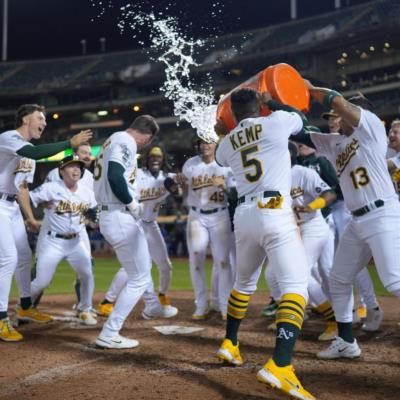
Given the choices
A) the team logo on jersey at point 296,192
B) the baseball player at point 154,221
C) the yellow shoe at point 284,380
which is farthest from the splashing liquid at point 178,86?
the yellow shoe at point 284,380

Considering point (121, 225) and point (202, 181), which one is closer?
point (121, 225)

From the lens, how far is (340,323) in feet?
14.9

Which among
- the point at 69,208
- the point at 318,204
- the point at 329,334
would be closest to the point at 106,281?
the point at 69,208

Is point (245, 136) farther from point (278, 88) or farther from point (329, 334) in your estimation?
point (329, 334)

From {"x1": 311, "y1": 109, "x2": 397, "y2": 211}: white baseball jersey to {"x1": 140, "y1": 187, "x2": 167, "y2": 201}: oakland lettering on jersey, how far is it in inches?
142

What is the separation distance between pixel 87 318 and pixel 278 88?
356 cm

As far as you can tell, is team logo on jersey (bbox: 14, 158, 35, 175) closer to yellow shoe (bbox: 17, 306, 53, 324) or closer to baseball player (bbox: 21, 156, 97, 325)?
baseball player (bbox: 21, 156, 97, 325)

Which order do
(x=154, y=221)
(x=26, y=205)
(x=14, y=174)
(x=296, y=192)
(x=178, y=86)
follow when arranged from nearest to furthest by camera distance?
1. (x=14, y=174)
2. (x=296, y=192)
3. (x=26, y=205)
4. (x=154, y=221)
5. (x=178, y=86)

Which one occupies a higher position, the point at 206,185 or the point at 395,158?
the point at 395,158

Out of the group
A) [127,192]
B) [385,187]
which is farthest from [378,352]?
[127,192]

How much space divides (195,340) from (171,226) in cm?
1997

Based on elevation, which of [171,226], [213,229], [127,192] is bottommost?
[171,226]

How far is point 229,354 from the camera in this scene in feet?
13.7

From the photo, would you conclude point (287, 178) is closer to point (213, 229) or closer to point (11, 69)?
point (213, 229)
